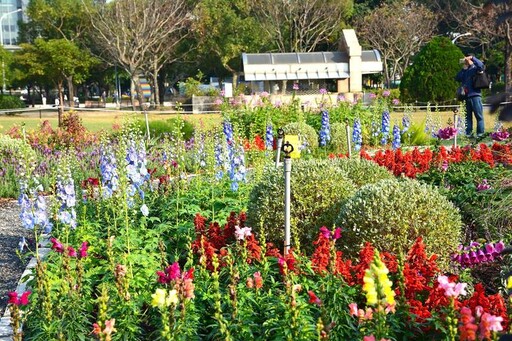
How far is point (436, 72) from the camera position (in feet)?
88.0

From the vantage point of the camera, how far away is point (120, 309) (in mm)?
3965

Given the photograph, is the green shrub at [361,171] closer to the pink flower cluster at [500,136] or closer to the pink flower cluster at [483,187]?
the pink flower cluster at [483,187]

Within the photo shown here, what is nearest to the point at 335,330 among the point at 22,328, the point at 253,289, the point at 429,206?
the point at 253,289

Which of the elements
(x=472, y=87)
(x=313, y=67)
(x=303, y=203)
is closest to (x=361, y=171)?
(x=303, y=203)

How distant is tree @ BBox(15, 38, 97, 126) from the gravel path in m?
39.9

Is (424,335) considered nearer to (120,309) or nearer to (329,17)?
(120,309)

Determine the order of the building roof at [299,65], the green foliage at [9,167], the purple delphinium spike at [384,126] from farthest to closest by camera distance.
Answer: the building roof at [299,65] → the purple delphinium spike at [384,126] → the green foliage at [9,167]

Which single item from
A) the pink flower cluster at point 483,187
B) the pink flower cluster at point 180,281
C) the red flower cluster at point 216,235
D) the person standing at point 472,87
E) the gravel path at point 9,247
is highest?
the person standing at point 472,87

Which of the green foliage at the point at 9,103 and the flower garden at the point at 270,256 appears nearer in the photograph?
the flower garden at the point at 270,256

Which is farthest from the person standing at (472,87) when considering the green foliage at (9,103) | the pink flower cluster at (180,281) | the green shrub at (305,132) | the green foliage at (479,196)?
the green foliage at (9,103)

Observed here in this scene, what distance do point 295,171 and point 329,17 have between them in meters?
41.5

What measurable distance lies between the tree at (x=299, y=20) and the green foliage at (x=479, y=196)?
37232 millimetres

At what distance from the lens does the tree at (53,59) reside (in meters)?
47.7

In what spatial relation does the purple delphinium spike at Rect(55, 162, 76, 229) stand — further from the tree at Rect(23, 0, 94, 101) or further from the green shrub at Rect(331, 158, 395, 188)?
the tree at Rect(23, 0, 94, 101)
